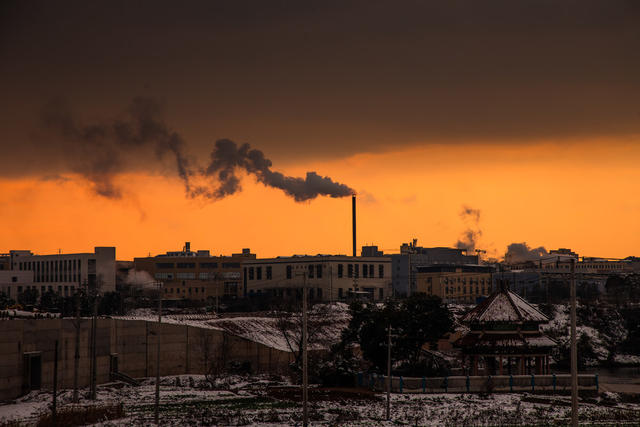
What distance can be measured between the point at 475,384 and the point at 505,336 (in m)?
6.45

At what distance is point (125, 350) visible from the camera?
3703 inches

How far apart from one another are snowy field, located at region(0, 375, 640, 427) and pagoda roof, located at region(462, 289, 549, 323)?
9.27 m

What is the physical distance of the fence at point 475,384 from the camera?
86750 mm

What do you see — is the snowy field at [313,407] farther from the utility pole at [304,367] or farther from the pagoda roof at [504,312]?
the pagoda roof at [504,312]

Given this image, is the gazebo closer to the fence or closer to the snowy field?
the fence

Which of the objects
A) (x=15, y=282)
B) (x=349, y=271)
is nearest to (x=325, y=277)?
(x=349, y=271)

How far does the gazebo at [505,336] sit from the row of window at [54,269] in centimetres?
10094

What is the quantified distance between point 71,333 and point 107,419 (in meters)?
21.3

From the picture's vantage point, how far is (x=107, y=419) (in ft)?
213

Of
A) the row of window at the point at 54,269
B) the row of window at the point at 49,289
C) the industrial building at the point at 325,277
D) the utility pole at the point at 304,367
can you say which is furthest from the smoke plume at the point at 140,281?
the utility pole at the point at 304,367

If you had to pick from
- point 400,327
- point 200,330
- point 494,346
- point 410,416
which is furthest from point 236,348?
point 410,416

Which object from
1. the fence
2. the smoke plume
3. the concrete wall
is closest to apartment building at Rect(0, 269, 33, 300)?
the smoke plume

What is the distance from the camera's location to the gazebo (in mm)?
89775

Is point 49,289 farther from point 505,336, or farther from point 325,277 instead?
point 505,336
